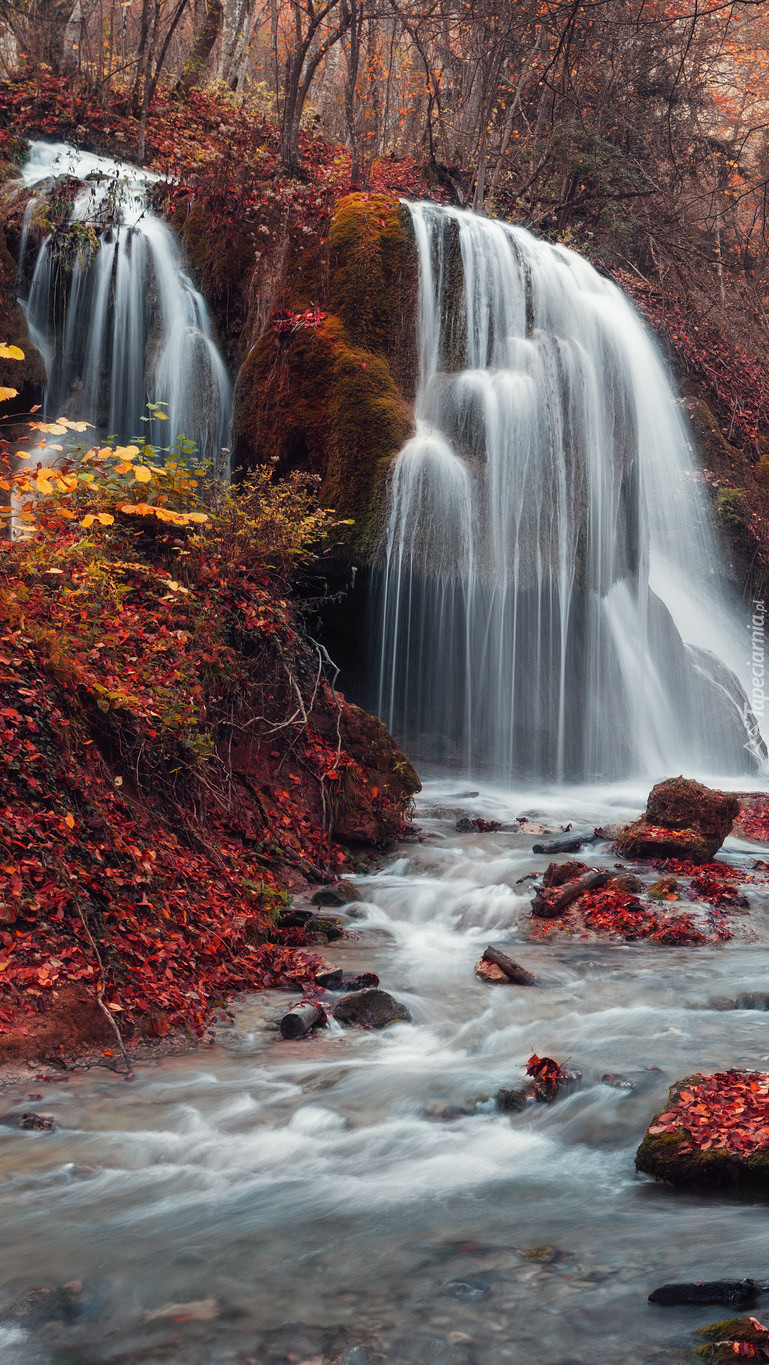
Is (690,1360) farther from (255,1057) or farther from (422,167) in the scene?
(422,167)

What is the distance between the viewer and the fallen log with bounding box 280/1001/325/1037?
4.54 m

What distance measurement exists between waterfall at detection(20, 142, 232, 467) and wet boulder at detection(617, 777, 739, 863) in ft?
23.3

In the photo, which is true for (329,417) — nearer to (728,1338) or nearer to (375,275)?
(375,275)

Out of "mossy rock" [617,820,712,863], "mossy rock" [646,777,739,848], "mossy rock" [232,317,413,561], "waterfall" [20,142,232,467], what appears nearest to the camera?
"mossy rock" [617,820,712,863]

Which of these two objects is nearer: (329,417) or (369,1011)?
(369,1011)

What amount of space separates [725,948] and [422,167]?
57.6 feet

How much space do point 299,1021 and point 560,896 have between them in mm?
2695

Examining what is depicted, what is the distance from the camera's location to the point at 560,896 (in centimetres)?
664

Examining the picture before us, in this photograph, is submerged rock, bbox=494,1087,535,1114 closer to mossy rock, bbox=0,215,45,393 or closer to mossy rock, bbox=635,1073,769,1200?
mossy rock, bbox=635,1073,769,1200

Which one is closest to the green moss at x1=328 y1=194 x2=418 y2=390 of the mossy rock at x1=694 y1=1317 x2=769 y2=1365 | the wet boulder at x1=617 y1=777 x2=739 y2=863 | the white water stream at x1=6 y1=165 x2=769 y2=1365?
the white water stream at x1=6 y1=165 x2=769 y2=1365

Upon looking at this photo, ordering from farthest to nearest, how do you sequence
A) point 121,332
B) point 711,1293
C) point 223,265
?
point 223,265, point 121,332, point 711,1293

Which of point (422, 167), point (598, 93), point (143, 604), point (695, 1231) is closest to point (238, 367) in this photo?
point (143, 604)

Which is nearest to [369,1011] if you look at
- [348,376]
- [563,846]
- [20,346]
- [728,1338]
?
[728,1338]

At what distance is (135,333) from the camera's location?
12.5 meters
